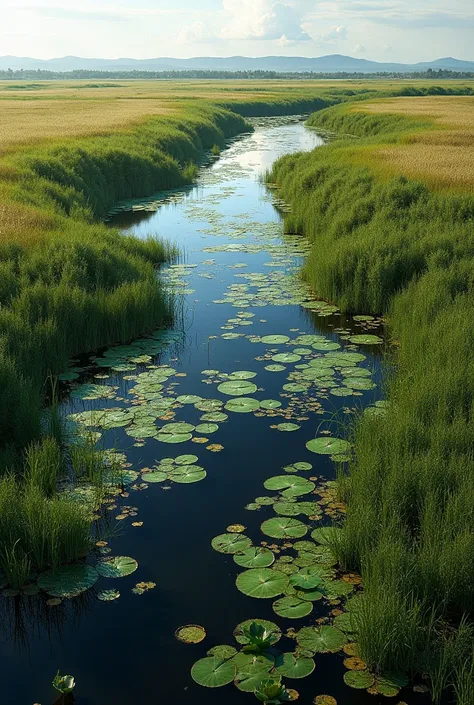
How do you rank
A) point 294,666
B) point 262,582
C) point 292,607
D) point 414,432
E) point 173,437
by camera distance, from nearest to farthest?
1. point 294,666
2. point 292,607
3. point 262,582
4. point 414,432
5. point 173,437

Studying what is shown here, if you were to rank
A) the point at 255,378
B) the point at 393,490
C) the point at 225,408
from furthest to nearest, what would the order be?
the point at 255,378 → the point at 225,408 → the point at 393,490

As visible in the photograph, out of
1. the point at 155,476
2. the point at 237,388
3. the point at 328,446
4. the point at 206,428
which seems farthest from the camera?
the point at 237,388

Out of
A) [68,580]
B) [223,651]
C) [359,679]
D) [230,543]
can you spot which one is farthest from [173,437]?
[359,679]

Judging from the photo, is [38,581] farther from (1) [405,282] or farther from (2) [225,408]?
(1) [405,282]

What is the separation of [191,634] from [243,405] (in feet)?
11.0

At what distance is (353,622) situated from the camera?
4148 mm

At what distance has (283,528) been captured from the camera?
5.26m

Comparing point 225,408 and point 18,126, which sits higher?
point 18,126

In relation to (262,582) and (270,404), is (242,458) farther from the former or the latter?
(262,582)

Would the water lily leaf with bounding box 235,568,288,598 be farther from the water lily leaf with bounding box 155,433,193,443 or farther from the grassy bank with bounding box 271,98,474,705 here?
the water lily leaf with bounding box 155,433,193,443

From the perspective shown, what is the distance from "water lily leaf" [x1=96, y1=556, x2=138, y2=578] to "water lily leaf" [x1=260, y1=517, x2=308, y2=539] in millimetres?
1040

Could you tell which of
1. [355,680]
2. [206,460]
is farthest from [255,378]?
[355,680]

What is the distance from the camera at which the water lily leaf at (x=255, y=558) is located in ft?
16.0

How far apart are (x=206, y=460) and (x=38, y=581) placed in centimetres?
204
